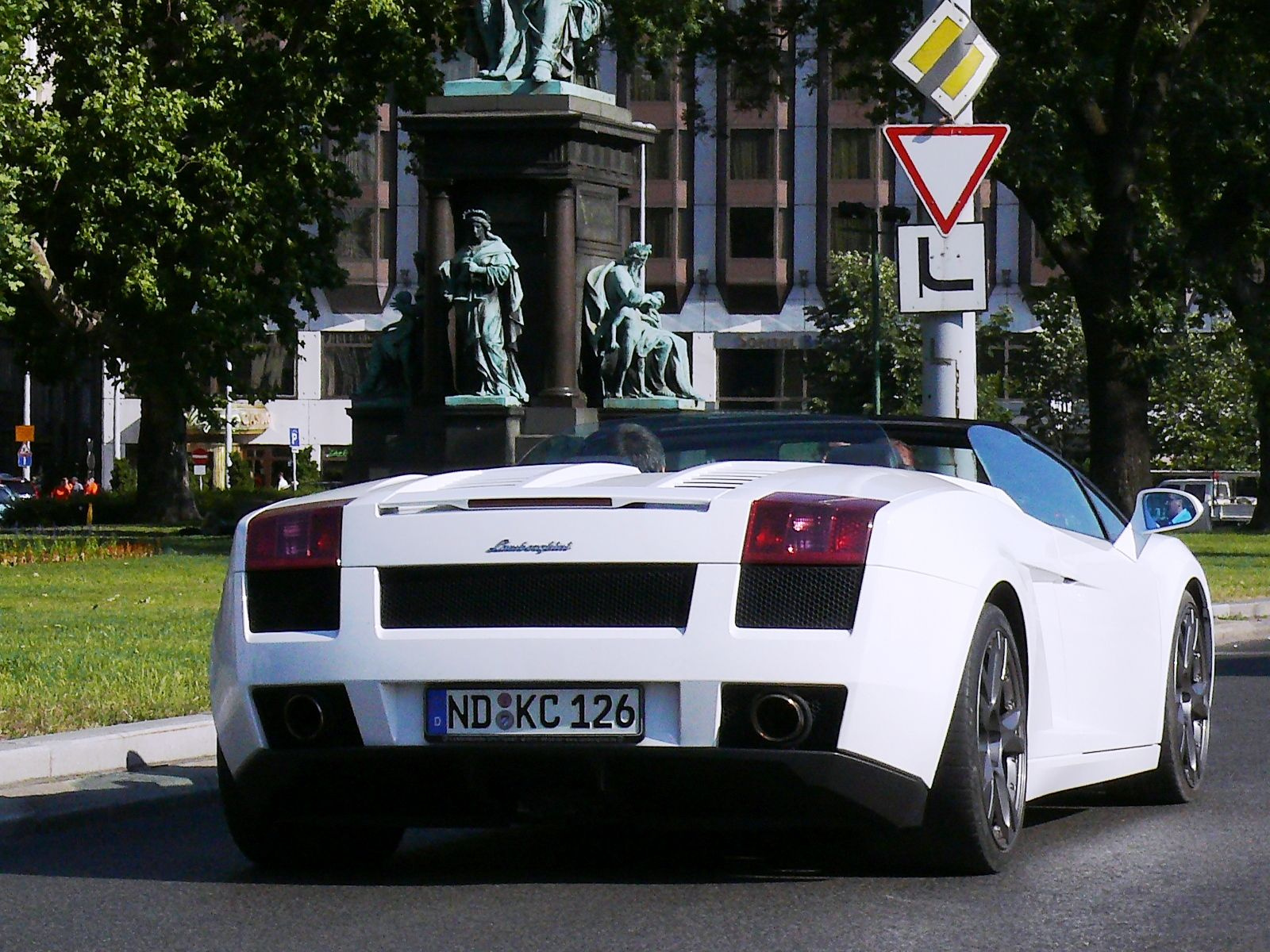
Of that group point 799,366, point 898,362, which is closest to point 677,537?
point 898,362

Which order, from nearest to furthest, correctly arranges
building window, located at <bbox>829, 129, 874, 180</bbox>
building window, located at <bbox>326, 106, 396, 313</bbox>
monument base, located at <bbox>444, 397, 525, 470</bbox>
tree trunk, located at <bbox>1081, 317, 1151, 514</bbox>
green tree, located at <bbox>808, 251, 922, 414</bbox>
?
1. monument base, located at <bbox>444, 397, 525, 470</bbox>
2. tree trunk, located at <bbox>1081, 317, 1151, 514</bbox>
3. green tree, located at <bbox>808, 251, 922, 414</bbox>
4. building window, located at <bbox>326, 106, 396, 313</bbox>
5. building window, located at <bbox>829, 129, 874, 180</bbox>

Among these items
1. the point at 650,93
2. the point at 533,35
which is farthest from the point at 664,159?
the point at 533,35

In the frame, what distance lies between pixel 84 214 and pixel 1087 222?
15713mm

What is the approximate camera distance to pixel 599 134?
940 inches

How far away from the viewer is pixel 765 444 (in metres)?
7.01

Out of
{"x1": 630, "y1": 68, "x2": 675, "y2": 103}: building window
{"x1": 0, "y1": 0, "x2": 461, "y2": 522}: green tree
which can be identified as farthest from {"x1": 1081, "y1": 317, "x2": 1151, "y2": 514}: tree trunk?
{"x1": 630, "y1": 68, "x2": 675, "y2": 103}: building window

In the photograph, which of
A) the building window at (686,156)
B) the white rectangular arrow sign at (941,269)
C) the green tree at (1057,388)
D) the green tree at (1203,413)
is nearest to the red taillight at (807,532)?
the white rectangular arrow sign at (941,269)

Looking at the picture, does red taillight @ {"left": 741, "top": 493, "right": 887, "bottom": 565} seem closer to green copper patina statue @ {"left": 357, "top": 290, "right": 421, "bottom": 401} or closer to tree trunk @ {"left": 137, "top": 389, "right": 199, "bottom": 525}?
green copper patina statue @ {"left": 357, "top": 290, "right": 421, "bottom": 401}

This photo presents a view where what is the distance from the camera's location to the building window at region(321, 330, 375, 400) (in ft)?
255

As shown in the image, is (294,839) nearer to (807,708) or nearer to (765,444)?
(807,708)

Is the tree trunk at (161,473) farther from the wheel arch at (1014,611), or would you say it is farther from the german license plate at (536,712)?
the german license plate at (536,712)

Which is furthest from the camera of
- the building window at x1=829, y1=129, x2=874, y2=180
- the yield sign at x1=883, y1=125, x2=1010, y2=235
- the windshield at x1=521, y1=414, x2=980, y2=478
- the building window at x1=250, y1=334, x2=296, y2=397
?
the building window at x1=250, y1=334, x2=296, y2=397

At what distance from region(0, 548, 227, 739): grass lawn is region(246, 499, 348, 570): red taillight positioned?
9.49 feet

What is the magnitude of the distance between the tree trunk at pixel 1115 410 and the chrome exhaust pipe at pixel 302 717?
82.1ft
